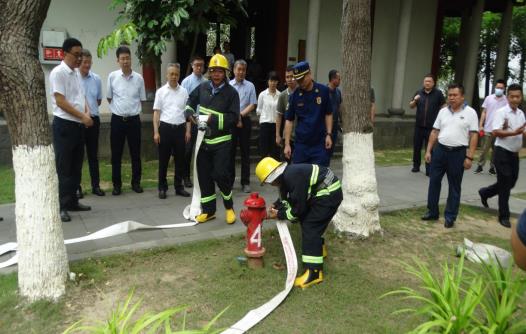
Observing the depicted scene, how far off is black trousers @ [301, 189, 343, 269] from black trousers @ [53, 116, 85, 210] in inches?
114

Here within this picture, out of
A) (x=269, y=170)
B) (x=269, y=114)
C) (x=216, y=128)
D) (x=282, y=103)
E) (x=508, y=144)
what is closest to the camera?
(x=269, y=170)

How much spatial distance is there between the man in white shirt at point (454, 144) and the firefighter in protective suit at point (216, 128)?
2453 mm

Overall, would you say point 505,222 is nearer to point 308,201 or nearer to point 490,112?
point 308,201

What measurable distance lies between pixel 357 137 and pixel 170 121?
2660mm

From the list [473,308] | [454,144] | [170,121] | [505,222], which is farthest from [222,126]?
[505,222]

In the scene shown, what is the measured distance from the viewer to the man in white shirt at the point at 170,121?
6.36 meters

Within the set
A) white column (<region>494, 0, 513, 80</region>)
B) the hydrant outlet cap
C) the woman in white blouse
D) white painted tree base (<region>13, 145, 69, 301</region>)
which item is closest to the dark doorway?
the woman in white blouse

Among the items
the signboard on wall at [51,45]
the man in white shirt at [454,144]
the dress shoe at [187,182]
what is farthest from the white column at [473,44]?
the signboard on wall at [51,45]

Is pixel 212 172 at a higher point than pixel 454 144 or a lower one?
lower

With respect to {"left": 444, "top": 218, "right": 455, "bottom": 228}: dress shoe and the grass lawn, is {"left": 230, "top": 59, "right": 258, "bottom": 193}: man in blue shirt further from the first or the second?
{"left": 444, "top": 218, "right": 455, "bottom": 228}: dress shoe

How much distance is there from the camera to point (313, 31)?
11.1 metres

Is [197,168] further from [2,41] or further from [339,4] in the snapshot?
[339,4]

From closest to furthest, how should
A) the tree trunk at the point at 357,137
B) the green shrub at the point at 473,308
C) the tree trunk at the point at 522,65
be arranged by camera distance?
the green shrub at the point at 473,308 < the tree trunk at the point at 357,137 < the tree trunk at the point at 522,65

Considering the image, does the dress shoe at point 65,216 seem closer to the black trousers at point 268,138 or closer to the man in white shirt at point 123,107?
the man in white shirt at point 123,107
